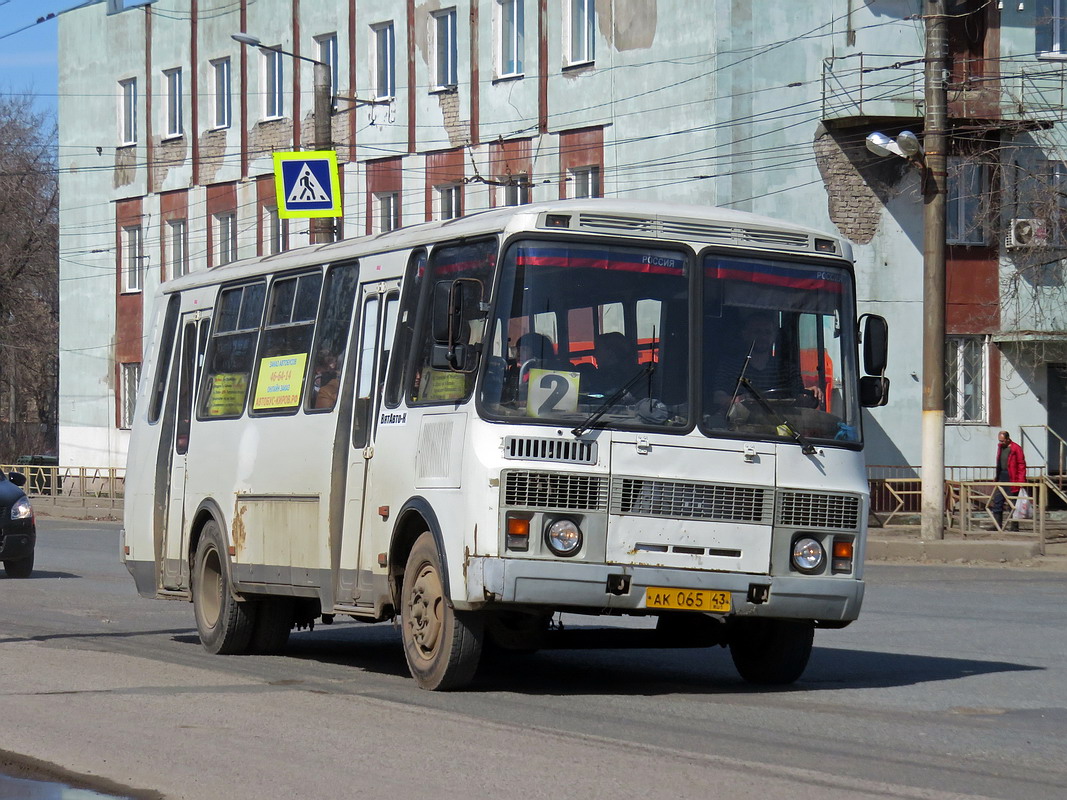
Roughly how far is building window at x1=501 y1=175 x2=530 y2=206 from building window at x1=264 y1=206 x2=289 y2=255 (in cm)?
755

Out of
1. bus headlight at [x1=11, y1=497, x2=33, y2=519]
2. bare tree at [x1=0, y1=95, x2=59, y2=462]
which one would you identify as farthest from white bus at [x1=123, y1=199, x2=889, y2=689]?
bare tree at [x1=0, y1=95, x2=59, y2=462]

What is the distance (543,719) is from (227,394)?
5.27 metres

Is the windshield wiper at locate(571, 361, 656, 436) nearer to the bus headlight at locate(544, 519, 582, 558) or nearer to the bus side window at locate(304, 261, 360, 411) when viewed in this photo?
the bus headlight at locate(544, 519, 582, 558)

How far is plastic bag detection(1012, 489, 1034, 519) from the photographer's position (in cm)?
2683

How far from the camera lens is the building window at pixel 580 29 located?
116 ft

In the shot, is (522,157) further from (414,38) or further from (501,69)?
(414,38)

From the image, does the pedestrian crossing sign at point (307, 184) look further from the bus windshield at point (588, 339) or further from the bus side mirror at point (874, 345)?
the bus windshield at point (588, 339)

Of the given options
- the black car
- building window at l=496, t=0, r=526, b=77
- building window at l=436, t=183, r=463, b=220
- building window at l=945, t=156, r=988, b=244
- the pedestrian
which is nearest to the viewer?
the black car

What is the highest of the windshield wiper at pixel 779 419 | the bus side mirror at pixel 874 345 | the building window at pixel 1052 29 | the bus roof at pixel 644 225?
the building window at pixel 1052 29

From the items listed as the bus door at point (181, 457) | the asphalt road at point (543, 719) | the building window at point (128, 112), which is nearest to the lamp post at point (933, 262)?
the asphalt road at point (543, 719)

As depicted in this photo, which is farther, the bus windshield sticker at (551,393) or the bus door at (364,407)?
the bus door at (364,407)

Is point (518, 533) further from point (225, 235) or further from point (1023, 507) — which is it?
point (225, 235)

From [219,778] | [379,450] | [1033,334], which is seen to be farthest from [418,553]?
[1033,334]

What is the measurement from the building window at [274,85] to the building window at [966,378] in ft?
55.9
